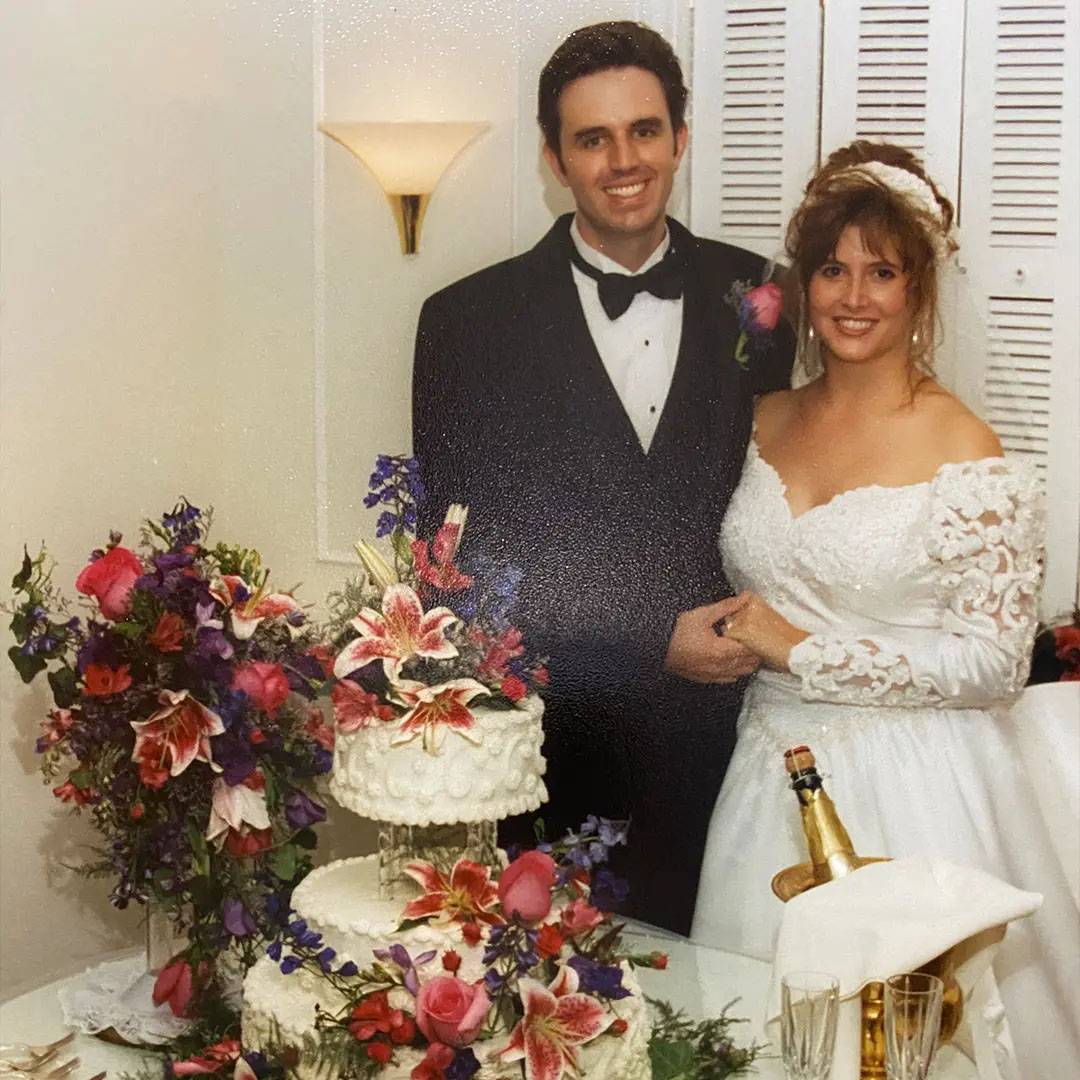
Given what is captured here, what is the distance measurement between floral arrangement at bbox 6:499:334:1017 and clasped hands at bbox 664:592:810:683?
14.4 inches

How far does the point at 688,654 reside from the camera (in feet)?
5.61

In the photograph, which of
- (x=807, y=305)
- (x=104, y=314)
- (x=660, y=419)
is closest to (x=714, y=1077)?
(x=660, y=419)

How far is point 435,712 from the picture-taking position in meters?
1.57

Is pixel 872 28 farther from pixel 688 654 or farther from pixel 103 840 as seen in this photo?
pixel 103 840

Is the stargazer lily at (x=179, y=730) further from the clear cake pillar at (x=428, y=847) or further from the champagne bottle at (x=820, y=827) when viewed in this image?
the champagne bottle at (x=820, y=827)

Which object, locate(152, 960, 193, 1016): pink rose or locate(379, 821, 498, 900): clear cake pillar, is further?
locate(152, 960, 193, 1016): pink rose

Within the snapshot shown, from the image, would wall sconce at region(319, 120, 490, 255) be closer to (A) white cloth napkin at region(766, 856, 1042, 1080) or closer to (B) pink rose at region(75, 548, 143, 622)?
(B) pink rose at region(75, 548, 143, 622)

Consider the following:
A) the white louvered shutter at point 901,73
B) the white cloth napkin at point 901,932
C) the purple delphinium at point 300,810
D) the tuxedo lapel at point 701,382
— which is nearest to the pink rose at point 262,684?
the purple delphinium at point 300,810

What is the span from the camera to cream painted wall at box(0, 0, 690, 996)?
1.77 m

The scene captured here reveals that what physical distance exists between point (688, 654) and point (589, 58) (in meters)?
0.60

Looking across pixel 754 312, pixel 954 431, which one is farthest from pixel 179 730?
pixel 954 431

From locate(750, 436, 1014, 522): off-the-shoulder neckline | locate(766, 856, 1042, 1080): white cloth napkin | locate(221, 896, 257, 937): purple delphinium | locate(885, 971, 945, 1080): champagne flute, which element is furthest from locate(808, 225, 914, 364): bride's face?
A: locate(221, 896, 257, 937): purple delphinium

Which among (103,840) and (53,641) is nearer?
(53,641)

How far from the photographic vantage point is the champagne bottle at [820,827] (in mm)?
1574
